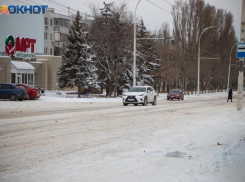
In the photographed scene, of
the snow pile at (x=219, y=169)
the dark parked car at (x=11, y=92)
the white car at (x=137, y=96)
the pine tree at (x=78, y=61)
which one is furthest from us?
the pine tree at (x=78, y=61)

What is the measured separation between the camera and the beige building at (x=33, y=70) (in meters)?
52.8

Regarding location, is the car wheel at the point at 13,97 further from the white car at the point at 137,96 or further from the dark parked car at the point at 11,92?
the white car at the point at 137,96

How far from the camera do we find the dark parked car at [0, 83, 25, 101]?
33.5 metres

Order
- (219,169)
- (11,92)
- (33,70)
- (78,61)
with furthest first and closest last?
(33,70)
(78,61)
(11,92)
(219,169)

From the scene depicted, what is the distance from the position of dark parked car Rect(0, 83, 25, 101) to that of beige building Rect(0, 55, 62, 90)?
18713mm

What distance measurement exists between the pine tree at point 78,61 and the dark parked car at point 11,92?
17082 mm

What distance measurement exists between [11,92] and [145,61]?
28157 millimetres

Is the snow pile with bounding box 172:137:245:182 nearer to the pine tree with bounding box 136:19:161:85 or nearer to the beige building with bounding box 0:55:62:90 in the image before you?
the beige building with bounding box 0:55:62:90

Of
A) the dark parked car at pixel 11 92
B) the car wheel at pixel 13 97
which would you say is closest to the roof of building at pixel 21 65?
the dark parked car at pixel 11 92

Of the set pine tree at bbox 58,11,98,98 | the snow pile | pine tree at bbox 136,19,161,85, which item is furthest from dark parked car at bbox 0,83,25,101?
the snow pile

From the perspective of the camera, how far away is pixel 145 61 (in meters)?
58.4

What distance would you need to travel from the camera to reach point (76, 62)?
51438 millimetres

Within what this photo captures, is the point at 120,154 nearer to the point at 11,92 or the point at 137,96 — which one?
the point at 137,96

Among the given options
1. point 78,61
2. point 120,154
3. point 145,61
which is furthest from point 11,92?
point 145,61
